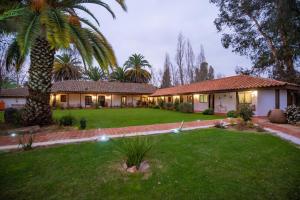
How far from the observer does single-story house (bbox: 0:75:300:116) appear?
16.2 meters

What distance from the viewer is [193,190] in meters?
3.67

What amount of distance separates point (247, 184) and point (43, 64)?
33.2 feet

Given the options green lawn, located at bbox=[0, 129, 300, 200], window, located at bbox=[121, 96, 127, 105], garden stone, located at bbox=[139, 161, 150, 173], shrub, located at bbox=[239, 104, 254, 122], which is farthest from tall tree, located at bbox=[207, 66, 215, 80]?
garden stone, located at bbox=[139, 161, 150, 173]

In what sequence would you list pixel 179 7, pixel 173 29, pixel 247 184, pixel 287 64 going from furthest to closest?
pixel 173 29 → pixel 179 7 → pixel 287 64 → pixel 247 184

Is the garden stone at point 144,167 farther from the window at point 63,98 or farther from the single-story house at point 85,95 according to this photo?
the window at point 63,98

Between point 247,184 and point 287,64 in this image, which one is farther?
point 287,64

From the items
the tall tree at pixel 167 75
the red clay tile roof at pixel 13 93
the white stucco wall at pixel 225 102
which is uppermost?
the tall tree at pixel 167 75

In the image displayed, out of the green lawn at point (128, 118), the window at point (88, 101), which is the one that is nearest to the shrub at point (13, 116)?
the green lawn at point (128, 118)

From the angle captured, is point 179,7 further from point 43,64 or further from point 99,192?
point 99,192

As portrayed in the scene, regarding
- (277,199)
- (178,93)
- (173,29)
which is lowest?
(277,199)

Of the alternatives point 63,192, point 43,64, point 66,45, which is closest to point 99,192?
point 63,192

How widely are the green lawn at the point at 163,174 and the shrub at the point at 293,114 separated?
6.34m

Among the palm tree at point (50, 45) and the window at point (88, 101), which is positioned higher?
the palm tree at point (50, 45)

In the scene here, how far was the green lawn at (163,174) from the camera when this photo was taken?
11.7ft
